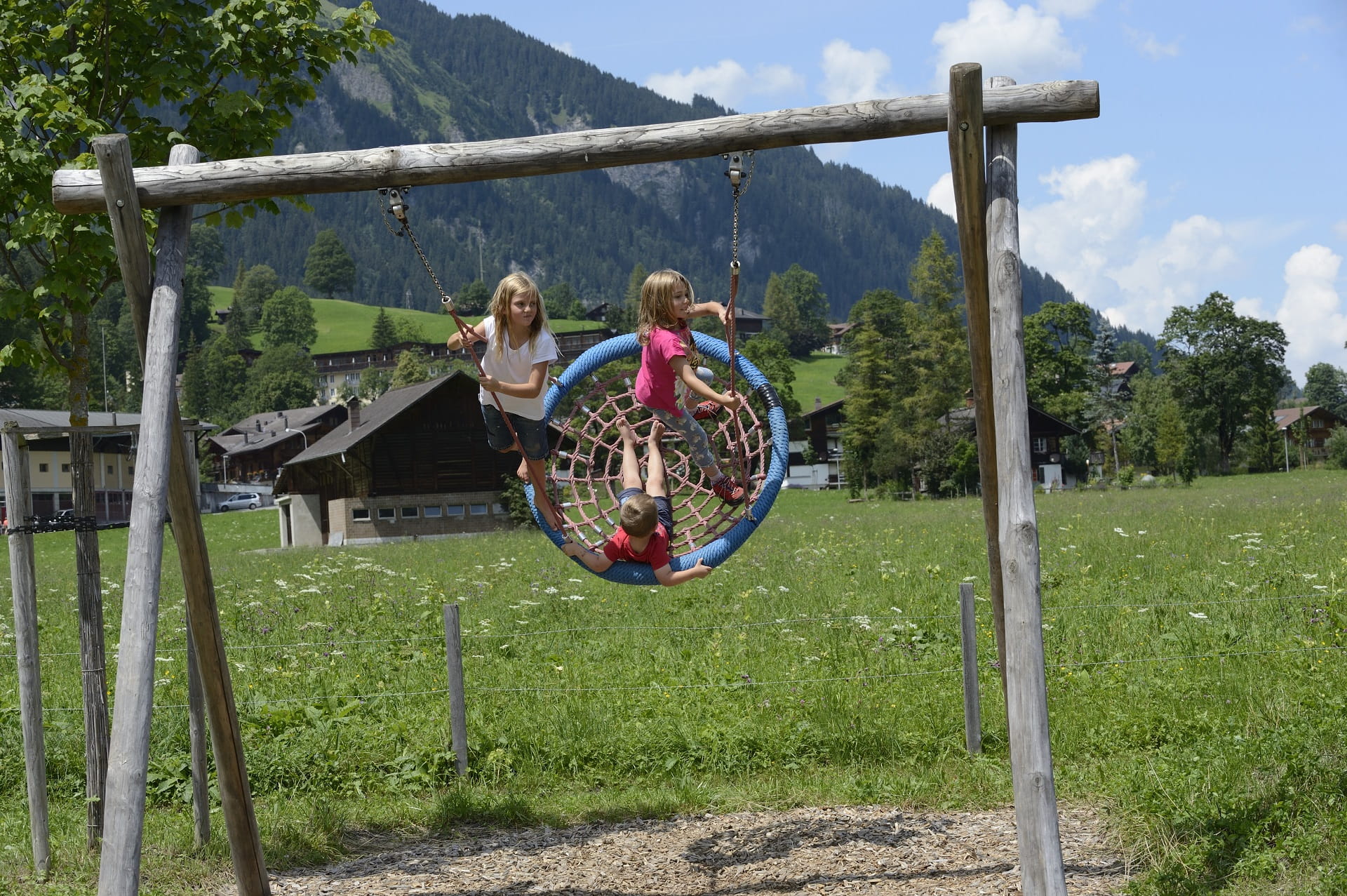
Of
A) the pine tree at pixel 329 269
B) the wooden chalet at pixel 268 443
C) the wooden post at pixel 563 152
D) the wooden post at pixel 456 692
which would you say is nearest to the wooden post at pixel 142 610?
the wooden post at pixel 563 152

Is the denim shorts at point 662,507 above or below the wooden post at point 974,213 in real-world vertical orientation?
below

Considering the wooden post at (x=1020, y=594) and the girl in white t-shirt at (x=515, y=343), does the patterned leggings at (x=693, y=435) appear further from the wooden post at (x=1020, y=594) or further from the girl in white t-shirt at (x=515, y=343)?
the wooden post at (x=1020, y=594)

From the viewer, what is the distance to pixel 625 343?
7.03 metres

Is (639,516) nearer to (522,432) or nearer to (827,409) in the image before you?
(522,432)

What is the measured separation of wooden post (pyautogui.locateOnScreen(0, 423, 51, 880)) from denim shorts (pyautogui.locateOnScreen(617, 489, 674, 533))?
357 cm

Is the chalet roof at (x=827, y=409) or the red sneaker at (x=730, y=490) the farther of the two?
the chalet roof at (x=827, y=409)

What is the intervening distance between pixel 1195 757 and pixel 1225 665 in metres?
2.95

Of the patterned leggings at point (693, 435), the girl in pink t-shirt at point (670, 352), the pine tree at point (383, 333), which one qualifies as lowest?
the patterned leggings at point (693, 435)

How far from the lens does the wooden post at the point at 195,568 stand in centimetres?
537

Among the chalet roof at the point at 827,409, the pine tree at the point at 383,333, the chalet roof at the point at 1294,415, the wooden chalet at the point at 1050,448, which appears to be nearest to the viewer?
the wooden chalet at the point at 1050,448

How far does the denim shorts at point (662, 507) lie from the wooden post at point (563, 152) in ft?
6.93

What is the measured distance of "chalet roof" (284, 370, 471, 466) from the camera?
142 ft

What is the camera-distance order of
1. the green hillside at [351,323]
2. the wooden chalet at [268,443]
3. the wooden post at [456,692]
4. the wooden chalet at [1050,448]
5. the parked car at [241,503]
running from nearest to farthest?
the wooden post at [456,692]
the wooden chalet at [1050,448]
the parked car at [241,503]
the wooden chalet at [268,443]
the green hillside at [351,323]

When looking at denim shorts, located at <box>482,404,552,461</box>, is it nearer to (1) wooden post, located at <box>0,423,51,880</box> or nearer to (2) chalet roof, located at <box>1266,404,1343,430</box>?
(1) wooden post, located at <box>0,423,51,880</box>
